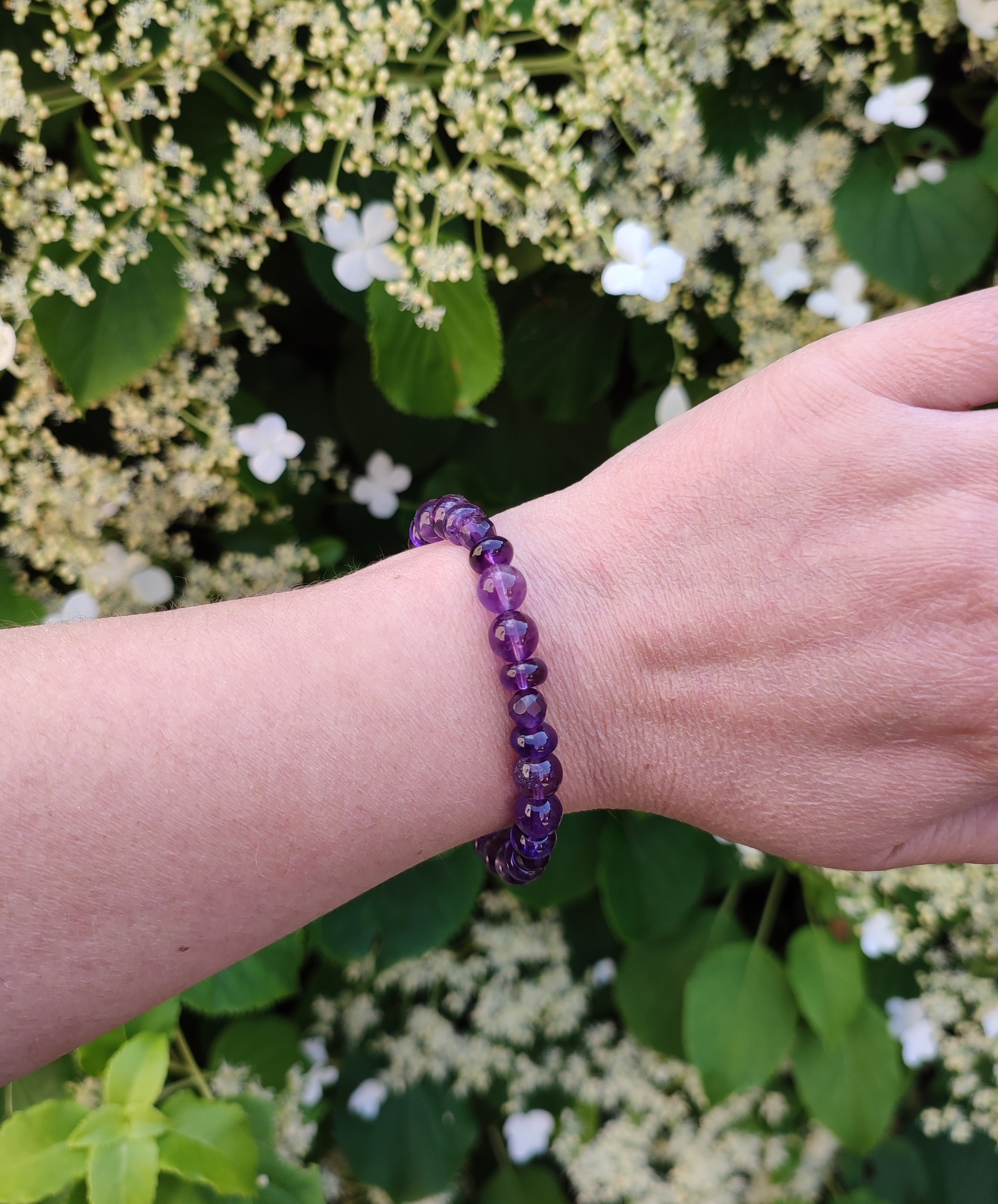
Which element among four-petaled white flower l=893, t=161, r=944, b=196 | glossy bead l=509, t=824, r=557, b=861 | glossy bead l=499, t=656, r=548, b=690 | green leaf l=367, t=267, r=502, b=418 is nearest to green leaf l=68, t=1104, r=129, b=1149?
glossy bead l=509, t=824, r=557, b=861

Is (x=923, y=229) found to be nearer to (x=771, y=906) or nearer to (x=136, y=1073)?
(x=771, y=906)

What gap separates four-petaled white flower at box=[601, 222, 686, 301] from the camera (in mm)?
930

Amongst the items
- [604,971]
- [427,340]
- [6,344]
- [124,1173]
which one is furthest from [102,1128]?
[604,971]

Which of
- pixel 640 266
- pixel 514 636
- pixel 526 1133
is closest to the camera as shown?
pixel 514 636

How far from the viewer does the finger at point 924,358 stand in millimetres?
774

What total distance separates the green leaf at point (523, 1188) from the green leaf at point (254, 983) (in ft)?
3.03

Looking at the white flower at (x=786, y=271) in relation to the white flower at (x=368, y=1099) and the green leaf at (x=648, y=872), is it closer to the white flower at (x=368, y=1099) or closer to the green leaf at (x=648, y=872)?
the green leaf at (x=648, y=872)

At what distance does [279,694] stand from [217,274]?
0.49 m

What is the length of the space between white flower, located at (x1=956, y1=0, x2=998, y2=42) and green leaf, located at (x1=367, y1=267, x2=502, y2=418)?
24.2 inches

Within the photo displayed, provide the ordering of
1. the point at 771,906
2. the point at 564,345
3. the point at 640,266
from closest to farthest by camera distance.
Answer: the point at 640,266 → the point at 564,345 → the point at 771,906

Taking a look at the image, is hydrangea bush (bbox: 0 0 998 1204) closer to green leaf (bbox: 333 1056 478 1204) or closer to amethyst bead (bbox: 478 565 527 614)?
green leaf (bbox: 333 1056 478 1204)

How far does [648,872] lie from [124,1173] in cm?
84

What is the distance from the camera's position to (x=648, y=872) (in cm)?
137

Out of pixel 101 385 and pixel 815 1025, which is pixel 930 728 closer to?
pixel 815 1025
